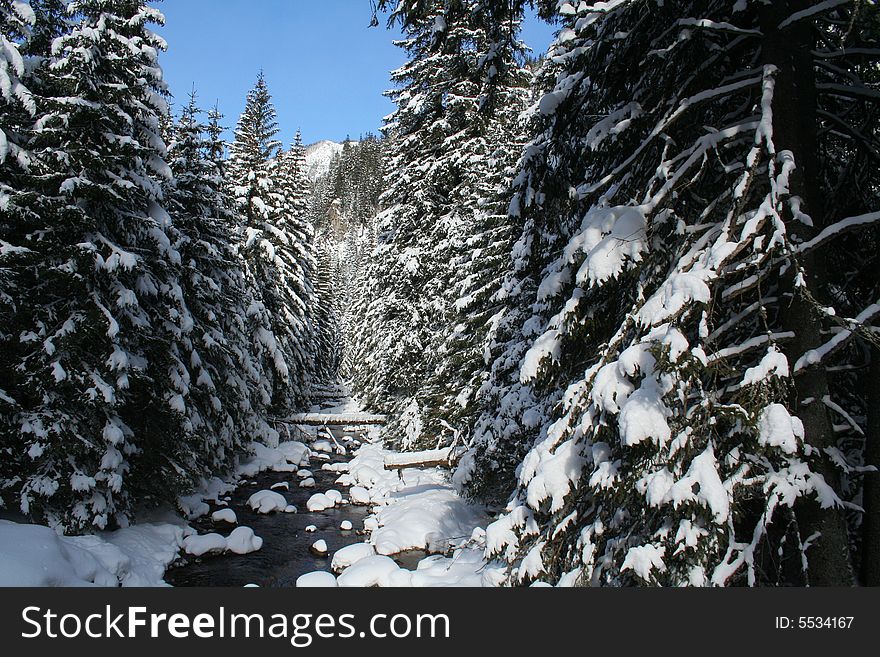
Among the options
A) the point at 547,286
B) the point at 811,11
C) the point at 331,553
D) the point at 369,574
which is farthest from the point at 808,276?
the point at 331,553

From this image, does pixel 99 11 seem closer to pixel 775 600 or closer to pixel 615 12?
pixel 615 12

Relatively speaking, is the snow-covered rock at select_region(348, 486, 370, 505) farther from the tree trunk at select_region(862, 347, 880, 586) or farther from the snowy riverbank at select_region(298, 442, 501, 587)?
the tree trunk at select_region(862, 347, 880, 586)

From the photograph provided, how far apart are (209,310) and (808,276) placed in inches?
583

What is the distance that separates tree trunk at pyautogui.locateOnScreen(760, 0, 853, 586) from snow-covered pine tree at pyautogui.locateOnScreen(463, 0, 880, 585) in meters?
0.01

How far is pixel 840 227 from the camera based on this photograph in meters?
3.62

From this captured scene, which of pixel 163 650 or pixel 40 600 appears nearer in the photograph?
pixel 163 650

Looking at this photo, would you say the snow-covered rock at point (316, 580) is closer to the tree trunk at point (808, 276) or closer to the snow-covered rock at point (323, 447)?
the tree trunk at point (808, 276)

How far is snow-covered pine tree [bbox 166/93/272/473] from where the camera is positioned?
13977 mm

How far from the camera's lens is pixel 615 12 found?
16.0ft

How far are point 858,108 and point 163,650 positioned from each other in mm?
8160

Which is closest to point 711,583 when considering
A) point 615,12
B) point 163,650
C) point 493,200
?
point 163,650

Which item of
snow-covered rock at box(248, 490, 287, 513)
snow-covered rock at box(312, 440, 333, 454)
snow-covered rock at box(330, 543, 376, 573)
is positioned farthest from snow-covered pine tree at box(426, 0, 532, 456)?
snow-covered rock at box(312, 440, 333, 454)

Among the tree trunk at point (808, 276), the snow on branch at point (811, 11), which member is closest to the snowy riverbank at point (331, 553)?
the tree trunk at point (808, 276)

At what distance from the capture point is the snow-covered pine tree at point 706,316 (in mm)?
3531
